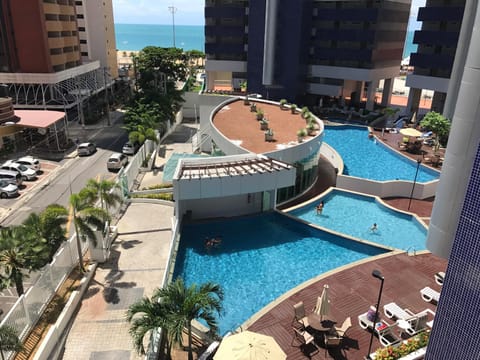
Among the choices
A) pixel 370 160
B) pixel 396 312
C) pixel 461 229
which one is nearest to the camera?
pixel 461 229

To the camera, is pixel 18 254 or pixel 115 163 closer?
pixel 18 254

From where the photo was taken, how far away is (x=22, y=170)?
37.2 m

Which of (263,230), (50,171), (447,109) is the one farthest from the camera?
(447,109)

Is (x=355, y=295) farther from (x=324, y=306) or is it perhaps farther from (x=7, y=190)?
(x=7, y=190)

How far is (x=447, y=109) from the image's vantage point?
5288cm

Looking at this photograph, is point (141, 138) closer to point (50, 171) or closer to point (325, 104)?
point (50, 171)

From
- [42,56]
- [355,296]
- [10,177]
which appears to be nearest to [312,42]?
[42,56]

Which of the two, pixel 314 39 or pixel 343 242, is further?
pixel 314 39

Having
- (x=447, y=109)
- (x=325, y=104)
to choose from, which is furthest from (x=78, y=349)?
(x=325, y=104)

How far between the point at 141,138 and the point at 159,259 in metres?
20.4

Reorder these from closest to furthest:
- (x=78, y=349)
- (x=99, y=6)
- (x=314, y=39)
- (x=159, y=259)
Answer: (x=78, y=349), (x=159, y=259), (x=314, y=39), (x=99, y=6)

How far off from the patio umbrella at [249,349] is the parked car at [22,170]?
100 feet

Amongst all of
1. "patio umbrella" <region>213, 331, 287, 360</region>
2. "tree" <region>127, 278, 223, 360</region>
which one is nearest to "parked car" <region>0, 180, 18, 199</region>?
"tree" <region>127, 278, 223, 360</region>

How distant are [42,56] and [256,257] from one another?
162 ft
